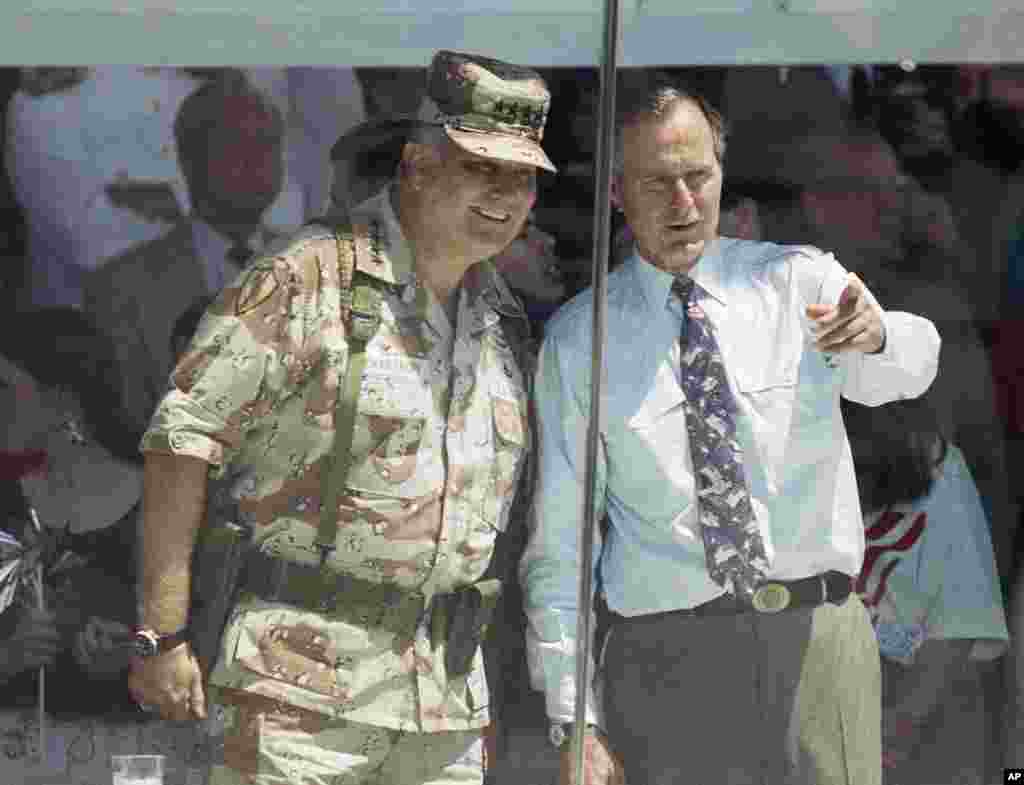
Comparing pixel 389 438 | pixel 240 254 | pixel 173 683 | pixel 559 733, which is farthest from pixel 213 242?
pixel 559 733

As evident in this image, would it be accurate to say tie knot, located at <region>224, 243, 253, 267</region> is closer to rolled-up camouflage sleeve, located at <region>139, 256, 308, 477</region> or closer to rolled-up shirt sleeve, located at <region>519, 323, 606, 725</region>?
rolled-up camouflage sleeve, located at <region>139, 256, 308, 477</region>

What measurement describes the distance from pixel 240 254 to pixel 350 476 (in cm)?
37

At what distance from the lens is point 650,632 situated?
2.91 m

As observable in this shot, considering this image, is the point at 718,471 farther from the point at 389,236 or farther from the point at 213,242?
the point at 213,242

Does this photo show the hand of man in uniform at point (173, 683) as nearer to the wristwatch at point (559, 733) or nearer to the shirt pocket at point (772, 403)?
the wristwatch at point (559, 733)

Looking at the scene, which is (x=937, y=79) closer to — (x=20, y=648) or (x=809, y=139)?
(x=809, y=139)

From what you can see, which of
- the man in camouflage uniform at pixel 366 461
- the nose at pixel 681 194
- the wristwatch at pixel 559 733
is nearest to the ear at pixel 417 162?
the man in camouflage uniform at pixel 366 461

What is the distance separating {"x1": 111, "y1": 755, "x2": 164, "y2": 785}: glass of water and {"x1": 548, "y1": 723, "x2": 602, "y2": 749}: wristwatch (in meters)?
0.59

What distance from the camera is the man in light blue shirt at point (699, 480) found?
2.86 m

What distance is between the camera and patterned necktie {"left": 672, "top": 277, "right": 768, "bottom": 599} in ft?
9.33

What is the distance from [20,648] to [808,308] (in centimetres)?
129

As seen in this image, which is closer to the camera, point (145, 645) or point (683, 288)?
point (145, 645)

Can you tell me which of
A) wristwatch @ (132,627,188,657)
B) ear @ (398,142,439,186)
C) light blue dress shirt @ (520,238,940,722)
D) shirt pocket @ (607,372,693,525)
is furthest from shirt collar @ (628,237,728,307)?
wristwatch @ (132,627,188,657)

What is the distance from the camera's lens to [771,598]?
9.51 ft
